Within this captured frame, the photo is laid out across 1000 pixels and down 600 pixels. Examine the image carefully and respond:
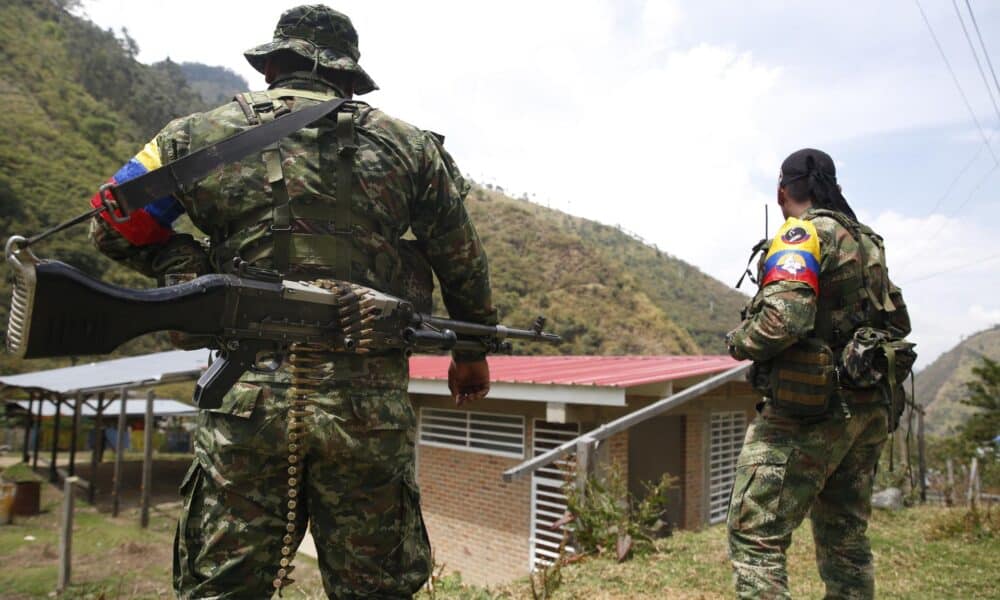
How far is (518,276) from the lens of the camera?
177 feet

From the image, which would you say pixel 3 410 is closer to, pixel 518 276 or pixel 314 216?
pixel 314 216

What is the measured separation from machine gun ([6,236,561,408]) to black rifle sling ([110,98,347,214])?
230 mm

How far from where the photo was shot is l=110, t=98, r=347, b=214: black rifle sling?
62.2 inches

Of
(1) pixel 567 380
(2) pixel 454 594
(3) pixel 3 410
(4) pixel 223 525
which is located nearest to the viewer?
(4) pixel 223 525

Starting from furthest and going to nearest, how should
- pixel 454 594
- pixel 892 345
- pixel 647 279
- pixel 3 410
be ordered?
pixel 647 279 → pixel 3 410 → pixel 454 594 → pixel 892 345

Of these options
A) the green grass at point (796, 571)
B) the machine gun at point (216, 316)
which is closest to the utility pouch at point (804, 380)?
the machine gun at point (216, 316)

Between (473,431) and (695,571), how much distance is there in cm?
496

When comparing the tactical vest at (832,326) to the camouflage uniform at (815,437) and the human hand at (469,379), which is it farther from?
the human hand at (469,379)

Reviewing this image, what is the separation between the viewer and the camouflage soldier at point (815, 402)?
8.11 ft

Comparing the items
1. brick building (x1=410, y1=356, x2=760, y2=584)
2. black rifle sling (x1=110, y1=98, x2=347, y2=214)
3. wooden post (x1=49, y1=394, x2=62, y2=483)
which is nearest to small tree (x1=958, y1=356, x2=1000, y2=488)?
brick building (x1=410, y1=356, x2=760, y2=584)

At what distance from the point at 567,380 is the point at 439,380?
2.24 meters

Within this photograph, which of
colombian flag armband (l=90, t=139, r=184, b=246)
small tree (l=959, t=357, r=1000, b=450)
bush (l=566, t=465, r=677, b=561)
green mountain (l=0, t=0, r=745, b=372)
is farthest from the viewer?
green mountain (l=0, t=0, r=745, b=372)

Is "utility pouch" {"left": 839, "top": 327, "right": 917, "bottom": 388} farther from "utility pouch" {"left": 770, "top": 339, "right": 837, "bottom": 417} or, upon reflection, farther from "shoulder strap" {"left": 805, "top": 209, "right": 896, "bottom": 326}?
"shoulder strap" {"left": 805, "top": 209, "right": 896, "bottom": 326}

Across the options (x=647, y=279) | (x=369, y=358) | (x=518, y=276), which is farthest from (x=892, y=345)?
(x=647, y=279)
